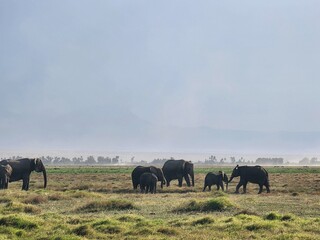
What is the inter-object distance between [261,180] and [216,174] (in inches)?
175

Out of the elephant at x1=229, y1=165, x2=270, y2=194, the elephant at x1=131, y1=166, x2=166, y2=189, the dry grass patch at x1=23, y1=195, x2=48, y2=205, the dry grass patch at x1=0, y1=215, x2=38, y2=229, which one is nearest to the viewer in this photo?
the dry grass patch at x1=0, y1=215, x2=38, y2=229

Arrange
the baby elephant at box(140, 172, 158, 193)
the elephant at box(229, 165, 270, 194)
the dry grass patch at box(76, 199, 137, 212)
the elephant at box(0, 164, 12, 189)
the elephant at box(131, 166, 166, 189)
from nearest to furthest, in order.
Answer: the dry grass patch at box(76, 199, 137, 212) < the baby elephant at box(140, 172, 158, 193) < the elephant at box(0, 164, 12, 189) < the elephant at box(131, 166, 166, 189) < the elephant at box(229, 165, 270, 194)

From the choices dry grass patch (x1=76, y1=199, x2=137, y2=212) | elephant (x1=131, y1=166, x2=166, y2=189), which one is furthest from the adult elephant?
dry grass patch (x1=76, y1=199, x2=137, y2=212)

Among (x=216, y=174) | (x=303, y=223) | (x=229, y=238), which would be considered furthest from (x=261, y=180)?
(x=229, y=238)

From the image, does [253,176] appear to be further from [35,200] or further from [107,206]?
[35,200]

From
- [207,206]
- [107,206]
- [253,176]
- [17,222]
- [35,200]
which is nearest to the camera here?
[17,222]

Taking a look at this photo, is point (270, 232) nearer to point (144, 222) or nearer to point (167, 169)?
point (144, 222)

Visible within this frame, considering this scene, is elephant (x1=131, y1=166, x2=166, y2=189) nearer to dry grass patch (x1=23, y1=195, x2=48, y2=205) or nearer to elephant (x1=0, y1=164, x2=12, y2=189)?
elephant (x1=0, y1=164, x2=12, y2=189)

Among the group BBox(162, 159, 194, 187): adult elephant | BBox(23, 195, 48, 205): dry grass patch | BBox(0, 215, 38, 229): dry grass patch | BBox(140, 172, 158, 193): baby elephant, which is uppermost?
BBox(162, 159, 194, 187): adult elephant

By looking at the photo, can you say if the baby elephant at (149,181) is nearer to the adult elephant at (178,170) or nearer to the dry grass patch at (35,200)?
the dry grass patch at (35,200)

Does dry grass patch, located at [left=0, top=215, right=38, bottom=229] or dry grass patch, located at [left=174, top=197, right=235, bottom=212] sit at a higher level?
dry grass patch, located at [left=174, top=197, right=235, bottom=212]

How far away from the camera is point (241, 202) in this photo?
3388 centimetres

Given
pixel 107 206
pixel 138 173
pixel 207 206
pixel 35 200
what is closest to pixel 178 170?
pixel 138 173

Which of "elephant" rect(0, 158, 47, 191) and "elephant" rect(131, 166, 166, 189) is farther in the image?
"elephant" rect(131, 166, 166, 189)
